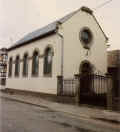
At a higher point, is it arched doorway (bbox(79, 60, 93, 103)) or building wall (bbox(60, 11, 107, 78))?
building wall (bbox(60, 11, 107, 78))

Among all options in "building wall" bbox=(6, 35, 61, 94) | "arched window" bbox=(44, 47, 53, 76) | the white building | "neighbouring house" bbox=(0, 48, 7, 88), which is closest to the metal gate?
the white building

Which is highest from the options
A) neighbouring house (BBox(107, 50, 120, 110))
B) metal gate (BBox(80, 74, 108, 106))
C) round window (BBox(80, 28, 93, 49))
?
round window (BBox(80, 28, 93, 49))

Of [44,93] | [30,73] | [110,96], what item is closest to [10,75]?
[30,73]

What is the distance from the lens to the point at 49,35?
1845cm

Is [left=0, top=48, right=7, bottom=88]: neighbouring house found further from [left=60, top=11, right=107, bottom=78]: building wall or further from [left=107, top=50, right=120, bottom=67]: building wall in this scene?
[left=107, top=50, right=120, bottom=67]: building wall

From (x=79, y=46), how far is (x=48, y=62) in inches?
135

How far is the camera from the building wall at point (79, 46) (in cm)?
1767

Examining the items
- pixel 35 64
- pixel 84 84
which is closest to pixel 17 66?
pixel 35 64

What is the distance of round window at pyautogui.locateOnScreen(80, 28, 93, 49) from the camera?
19252mm

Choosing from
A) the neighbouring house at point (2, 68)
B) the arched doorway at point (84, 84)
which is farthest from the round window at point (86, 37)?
the neighbouring house at point (2, 68)

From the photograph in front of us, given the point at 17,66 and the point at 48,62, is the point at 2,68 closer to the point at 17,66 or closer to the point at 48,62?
the point at 17,66

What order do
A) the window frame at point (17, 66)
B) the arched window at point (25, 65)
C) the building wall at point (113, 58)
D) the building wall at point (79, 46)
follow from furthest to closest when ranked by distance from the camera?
1. the window frame at point (17, 66)
2. the arched window at point (25, 65)
3. the building wall at point (113, 58)
4. the building wall at point (79, 46)

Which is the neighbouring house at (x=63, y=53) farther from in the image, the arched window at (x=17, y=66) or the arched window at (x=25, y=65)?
the arched window at (x=17, y=66)

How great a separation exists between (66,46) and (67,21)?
2.49m
